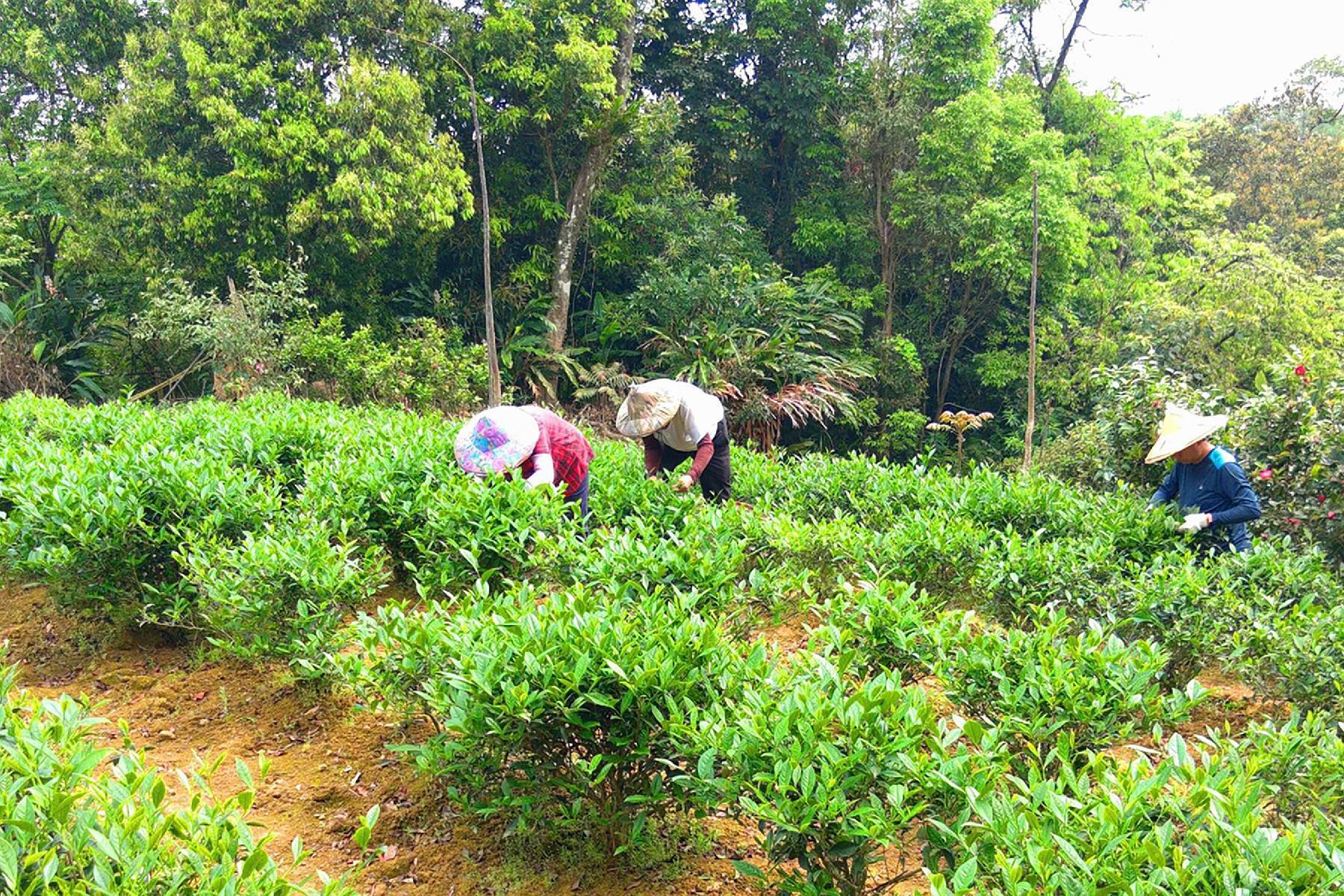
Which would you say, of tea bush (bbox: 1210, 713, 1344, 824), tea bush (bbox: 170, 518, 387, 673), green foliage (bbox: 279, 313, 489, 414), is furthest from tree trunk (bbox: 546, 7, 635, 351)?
tea bush (bbox: 1210, 713, 1344, 824)

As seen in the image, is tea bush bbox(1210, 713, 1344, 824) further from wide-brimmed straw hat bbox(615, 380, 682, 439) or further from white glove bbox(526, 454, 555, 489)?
wide-brimmed straw hat bbox(615, 380, 682, 439)

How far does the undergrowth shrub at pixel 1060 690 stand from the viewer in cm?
249

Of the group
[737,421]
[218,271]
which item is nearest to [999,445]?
[737,421]

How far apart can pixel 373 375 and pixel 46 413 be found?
5.08 meters

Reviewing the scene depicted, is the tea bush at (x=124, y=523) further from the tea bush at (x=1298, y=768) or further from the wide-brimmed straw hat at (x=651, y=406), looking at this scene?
the tea bush at (x=1298, y=768)

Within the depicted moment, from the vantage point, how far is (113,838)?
5.28 feet

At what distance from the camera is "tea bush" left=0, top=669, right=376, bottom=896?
157 centimetres

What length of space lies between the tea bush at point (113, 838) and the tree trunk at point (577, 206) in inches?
524

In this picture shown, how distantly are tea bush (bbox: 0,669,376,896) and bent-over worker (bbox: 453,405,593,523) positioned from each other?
2520mm

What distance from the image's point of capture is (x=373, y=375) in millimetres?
11961

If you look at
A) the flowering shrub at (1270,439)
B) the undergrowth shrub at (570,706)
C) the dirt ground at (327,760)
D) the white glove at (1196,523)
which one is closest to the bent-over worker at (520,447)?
the dirt ground at (327,760)

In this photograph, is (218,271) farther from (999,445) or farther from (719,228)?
(999,445)

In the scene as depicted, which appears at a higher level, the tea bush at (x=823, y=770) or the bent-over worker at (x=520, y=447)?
the bent-over worker at (x=520, y=447)

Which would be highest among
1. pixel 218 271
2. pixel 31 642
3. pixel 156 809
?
pixel 218 271
